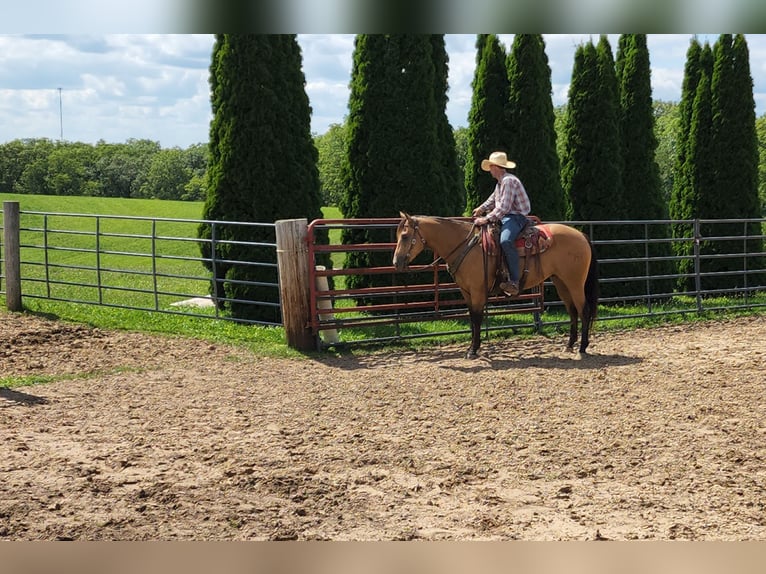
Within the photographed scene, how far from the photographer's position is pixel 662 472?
4.51 metres

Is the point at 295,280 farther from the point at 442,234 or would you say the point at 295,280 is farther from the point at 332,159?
the point at 332,159

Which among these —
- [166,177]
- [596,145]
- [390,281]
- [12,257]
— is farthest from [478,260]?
[166,177]

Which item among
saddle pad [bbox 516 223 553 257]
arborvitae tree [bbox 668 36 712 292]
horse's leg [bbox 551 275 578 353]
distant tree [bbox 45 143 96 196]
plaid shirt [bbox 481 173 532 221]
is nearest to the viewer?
plaid shirt [bbox 481 173 532 221]

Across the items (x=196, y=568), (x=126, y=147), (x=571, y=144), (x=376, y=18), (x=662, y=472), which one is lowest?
(x=662, y=472)

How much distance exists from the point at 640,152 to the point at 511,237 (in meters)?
8.00

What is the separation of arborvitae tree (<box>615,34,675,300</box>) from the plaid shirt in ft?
22.8

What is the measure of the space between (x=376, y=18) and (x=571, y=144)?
14.2 meters

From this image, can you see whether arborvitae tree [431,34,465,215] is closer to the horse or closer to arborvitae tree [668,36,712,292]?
the horse

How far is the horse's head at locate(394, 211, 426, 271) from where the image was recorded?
8.27m

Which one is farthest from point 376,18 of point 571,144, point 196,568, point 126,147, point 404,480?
point 126,147

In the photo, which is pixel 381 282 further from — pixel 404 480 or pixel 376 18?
pixel 376 18

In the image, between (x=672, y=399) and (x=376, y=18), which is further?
(x=672, y=399)

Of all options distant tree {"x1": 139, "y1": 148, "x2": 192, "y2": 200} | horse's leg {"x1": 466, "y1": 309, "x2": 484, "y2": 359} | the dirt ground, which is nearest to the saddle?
horse's leg {"x1": 466, "y1": 309, "x2": 484, "y2": 359}

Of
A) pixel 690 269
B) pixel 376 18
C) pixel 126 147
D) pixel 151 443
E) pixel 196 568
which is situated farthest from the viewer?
pixel 126 147
